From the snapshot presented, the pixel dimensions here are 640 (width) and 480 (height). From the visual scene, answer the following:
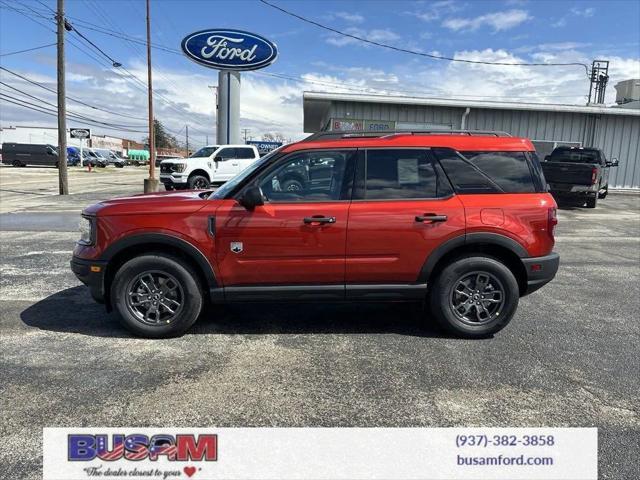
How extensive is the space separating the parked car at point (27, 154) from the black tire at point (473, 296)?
58.0 m

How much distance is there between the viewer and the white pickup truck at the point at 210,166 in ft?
56.4

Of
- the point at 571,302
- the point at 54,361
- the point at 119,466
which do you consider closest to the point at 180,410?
the point at 119,466

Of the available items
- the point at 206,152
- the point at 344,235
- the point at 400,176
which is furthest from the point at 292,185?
the point at 206,152

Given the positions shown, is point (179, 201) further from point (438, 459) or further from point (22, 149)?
point (22, 149)

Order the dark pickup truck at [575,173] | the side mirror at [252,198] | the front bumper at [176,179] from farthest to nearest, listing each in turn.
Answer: the front bumper at [176,179]
the dark pickup truck at [575,173]
the side mirror at [252,198]

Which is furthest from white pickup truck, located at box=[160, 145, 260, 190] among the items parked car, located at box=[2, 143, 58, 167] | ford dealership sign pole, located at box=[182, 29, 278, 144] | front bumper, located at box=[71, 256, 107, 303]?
parked car, located at box=[2, 143, 58, 167]

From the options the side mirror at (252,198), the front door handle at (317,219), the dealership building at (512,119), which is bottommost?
the front door handle at (317,219)

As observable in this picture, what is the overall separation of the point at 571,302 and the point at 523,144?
7.53ft

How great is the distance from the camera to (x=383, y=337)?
4.43 metres

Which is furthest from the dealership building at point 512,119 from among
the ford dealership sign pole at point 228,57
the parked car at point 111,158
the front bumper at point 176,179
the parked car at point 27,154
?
the parked car at point 111,158

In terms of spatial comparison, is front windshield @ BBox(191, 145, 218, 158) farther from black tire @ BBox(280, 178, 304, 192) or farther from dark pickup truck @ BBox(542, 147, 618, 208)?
black tire @ BBox(280, 178, 304, 192)

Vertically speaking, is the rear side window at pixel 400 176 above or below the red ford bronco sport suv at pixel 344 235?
above

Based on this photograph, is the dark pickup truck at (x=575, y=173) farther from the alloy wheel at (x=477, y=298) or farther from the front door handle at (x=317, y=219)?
the front door handle at (x=317, y=219)

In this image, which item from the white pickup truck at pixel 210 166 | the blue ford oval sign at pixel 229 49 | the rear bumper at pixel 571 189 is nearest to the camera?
the rear bumper at pixel 571 189
